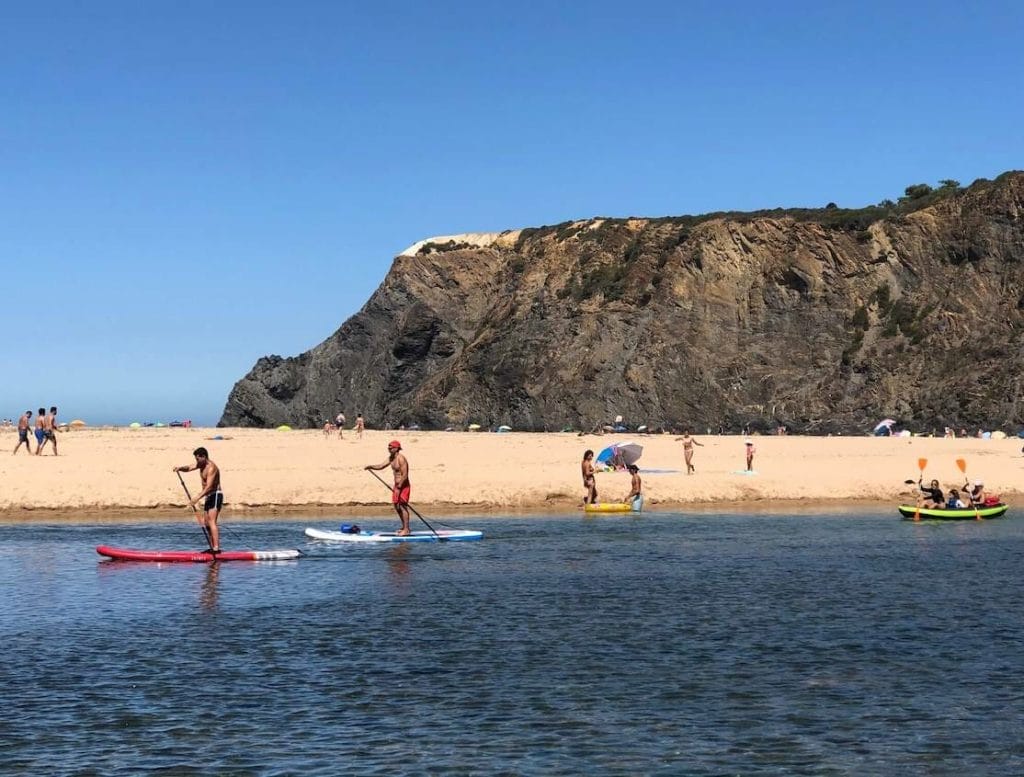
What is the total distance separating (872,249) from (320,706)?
8615 cm

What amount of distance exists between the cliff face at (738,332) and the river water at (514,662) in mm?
58852

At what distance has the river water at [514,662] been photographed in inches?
436

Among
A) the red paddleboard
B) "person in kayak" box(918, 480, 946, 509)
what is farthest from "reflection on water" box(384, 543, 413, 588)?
"person in kayak" box(918, 480, 946, 509)

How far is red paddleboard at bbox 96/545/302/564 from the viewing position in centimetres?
2434

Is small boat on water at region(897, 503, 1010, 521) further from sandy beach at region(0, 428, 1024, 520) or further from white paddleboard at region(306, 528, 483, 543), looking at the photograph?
white paddleboard at region(306, 528, 483, 543)

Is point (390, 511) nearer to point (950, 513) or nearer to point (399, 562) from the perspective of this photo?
point (399, 562)

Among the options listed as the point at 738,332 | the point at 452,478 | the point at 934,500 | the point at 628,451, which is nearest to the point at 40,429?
the point at 452,478

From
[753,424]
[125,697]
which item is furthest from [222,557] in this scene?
[753,424]

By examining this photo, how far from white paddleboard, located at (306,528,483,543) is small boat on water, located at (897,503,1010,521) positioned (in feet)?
44.5

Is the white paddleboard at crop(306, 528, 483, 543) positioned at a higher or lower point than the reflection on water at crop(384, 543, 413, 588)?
higher

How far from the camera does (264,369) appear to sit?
115312 mm

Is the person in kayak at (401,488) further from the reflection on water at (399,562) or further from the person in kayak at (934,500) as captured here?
the person in kayak at (934,500)

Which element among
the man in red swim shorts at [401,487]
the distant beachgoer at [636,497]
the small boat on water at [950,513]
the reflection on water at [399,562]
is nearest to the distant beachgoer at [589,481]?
the distant beachgoer at [636,497]

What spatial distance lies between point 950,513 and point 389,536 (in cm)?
1708
